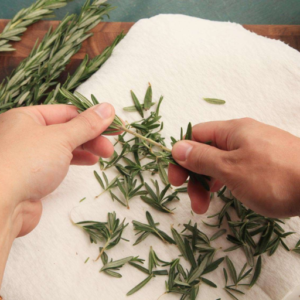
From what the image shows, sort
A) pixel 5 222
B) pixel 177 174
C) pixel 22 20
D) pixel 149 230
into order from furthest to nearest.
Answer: pixel 22 20 → pixel 149 230 → pixel 177 174 → pixel 5 222

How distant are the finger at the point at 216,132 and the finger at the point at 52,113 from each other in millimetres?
428

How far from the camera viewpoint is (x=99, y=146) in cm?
110

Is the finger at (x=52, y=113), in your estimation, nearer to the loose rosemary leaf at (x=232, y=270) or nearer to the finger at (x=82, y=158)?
the finger at (x=82, y=158)

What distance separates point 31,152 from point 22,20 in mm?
882

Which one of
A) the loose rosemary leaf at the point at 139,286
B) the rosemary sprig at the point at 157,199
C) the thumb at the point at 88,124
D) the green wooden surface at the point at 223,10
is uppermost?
the green wooden surface at the point at 223,10

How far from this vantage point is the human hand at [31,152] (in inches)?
33.5

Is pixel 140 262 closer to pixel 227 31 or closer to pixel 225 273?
pixel 225 273

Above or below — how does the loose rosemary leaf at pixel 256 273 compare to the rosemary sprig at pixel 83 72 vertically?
below

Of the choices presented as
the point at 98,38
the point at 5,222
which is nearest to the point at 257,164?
the point at 5,222

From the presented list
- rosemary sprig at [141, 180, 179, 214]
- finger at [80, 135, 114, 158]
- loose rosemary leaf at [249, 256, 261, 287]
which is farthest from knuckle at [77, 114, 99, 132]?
loose rosemary leaf at [249, 256, 261, 287]

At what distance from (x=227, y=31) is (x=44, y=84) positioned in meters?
0.83

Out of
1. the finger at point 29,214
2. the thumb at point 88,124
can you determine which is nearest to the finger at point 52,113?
the thumb at point 88,124

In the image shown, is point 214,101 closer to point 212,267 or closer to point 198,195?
point 198,195

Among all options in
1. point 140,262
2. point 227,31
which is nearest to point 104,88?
point 227,31
